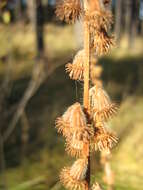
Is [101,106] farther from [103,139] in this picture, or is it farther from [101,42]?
[101,42]

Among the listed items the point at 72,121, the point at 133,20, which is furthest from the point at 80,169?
the point at 133,20

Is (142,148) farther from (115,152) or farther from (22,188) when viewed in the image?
(22,188)

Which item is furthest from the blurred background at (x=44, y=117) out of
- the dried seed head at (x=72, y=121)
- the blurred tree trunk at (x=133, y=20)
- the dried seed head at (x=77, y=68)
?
the blurred tree trunk at (x=133, y=20)

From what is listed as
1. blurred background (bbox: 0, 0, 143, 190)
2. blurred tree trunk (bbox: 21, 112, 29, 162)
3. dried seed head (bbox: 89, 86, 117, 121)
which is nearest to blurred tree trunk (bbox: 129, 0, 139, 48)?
blurred background (bbox: 0, 0, 143, 190)

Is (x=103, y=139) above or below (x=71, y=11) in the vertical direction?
below

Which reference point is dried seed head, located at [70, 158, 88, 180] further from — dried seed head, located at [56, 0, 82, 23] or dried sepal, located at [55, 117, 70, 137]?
dried seed head, located at [56, 0, 82, 23]

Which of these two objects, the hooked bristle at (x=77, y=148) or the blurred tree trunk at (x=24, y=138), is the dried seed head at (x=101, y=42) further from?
the blurred tree trunk at (x=24, y=138)
